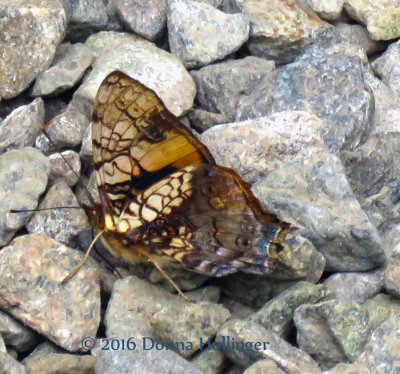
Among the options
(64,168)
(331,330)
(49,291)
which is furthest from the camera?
(64,168)

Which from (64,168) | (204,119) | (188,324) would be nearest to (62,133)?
(64,168)

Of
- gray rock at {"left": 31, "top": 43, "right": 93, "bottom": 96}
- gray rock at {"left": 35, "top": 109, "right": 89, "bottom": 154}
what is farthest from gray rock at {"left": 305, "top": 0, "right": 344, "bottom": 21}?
gray rock at {"left": 35, "top": 109, "right": 89, "bottom": 154}

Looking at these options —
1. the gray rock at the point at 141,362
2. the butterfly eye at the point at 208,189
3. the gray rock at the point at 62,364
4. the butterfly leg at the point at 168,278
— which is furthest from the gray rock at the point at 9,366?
the butterfly eye at the point at 208,189

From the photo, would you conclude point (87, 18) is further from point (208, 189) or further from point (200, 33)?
point (208, 189)

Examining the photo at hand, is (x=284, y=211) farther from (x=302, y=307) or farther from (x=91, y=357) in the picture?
(x=91, y=357)

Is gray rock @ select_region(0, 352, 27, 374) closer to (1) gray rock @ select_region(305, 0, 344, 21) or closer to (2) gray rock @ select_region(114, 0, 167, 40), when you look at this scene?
(2) gray rock @ select_region(114, 0, 167, 40)
